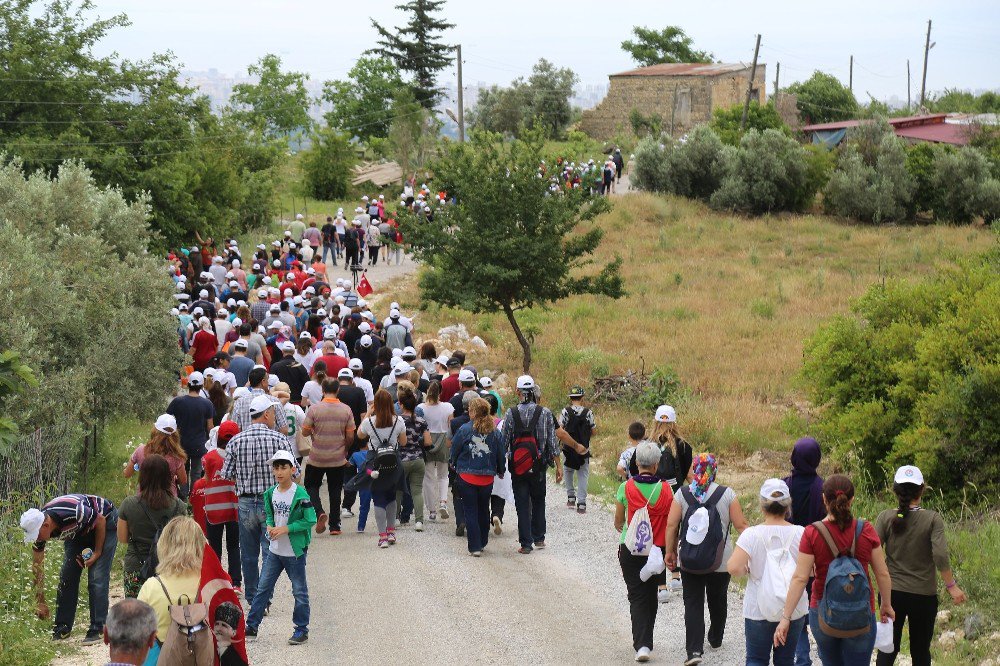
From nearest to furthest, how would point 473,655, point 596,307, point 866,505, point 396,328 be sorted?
point 473,655
point 866,505
point 396,328
point 596,307

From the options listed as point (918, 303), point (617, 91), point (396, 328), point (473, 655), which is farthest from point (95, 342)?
point (617, 91)

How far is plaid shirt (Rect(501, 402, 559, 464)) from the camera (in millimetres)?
10891

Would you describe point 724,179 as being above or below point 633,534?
above

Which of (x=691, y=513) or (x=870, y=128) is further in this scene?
(x=870, y=128)

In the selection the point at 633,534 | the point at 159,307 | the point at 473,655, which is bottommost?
the point at 473,655

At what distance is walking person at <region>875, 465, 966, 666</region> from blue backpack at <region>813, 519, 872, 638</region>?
705 mm

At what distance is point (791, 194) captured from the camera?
4294 centimetres

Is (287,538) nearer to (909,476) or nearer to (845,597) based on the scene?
(845,597)

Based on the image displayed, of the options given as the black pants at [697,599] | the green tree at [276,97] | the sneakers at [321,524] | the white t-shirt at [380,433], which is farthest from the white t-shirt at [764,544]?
the green tree at [276,97]

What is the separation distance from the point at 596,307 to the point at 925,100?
6933 cm

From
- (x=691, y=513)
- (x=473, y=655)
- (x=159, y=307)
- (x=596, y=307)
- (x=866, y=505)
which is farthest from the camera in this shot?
(x=596, y=307)

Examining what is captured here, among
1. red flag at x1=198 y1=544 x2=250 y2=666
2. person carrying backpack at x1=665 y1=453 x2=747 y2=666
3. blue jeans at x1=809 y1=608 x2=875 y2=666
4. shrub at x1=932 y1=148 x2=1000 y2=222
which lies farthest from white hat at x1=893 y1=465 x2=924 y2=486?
shrub at x1=932 y1=148 x2=1000 y2=222

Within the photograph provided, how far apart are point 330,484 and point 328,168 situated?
125 feet

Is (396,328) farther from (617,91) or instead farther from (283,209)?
(617,91)
